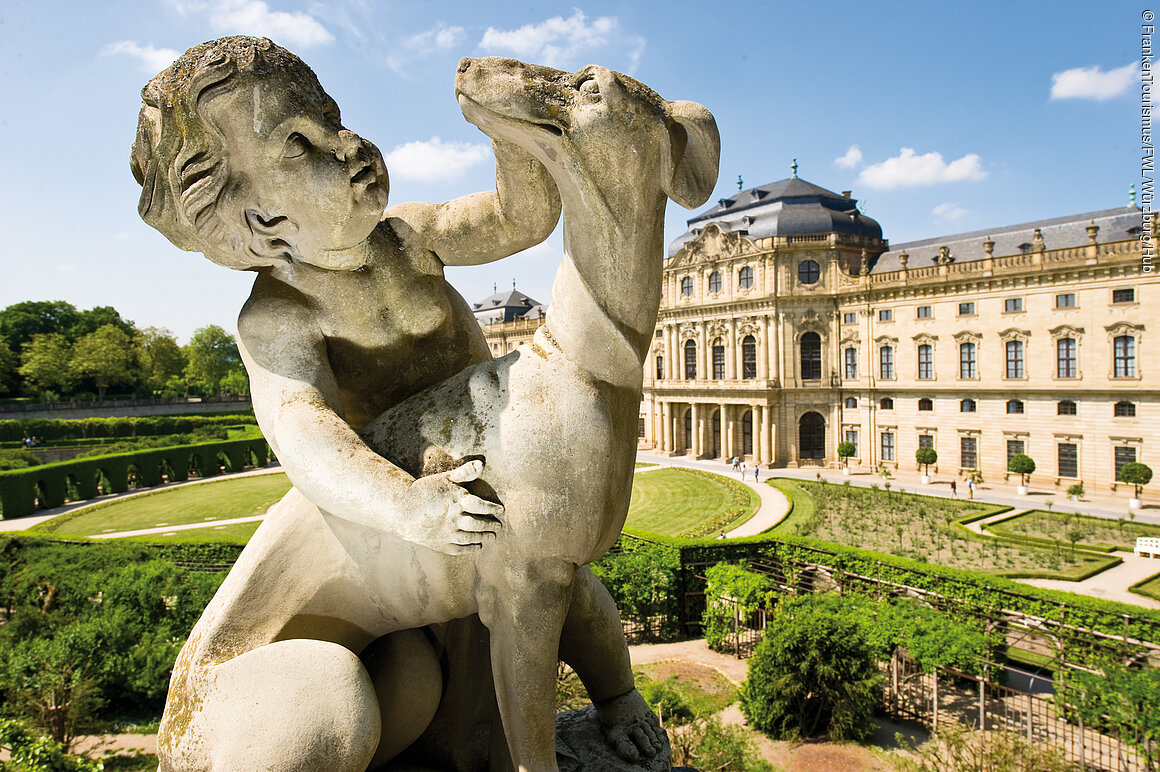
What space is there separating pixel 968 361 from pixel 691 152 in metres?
36.5

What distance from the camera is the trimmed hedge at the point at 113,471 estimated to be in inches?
1053

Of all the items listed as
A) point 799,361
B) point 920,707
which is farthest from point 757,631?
point 799,361

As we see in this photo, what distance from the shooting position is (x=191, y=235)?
2338 mm

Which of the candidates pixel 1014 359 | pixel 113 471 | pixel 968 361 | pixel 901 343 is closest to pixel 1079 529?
pixel 1014 359

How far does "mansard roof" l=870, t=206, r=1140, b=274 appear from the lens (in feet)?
100

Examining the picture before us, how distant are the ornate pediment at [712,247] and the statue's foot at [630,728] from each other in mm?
38752

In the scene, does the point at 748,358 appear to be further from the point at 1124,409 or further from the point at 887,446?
the point at 1124,409

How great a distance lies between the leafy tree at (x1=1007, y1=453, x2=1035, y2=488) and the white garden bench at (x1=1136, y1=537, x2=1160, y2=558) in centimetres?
1055

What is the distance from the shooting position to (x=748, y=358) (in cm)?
4091

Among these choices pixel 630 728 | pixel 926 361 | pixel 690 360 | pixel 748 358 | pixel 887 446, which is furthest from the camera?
pixel 690 360

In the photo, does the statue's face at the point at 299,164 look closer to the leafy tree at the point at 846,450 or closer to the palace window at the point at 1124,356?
the palace window at the point at 1124,356

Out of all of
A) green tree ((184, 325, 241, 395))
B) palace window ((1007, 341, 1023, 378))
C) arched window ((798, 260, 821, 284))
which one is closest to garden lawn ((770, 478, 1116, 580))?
palace window ((1007, 341, 1023, 378))

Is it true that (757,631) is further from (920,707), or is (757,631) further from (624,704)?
(624,704)

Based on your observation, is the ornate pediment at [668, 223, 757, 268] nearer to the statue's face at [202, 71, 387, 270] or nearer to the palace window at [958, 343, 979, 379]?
the palace window at [958, 343, 979, 379]
